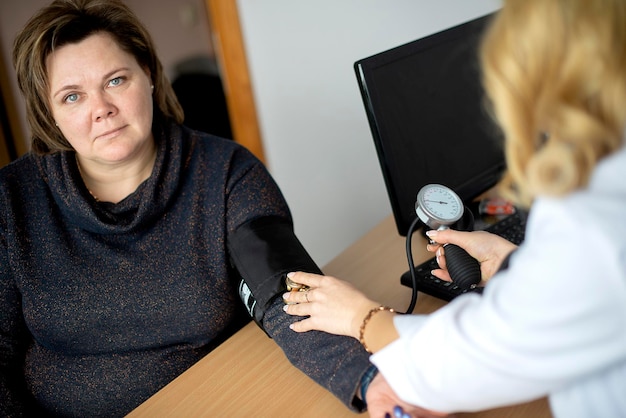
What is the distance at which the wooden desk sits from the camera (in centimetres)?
103

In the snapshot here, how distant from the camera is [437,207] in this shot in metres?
1.19

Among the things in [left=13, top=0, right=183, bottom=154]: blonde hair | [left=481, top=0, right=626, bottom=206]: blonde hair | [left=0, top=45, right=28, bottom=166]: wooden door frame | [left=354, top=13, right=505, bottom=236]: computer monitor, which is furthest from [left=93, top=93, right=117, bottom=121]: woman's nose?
[left=0, top=45, right=28, bottom=166]: wooden door frame

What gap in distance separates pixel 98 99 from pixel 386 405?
33.5 inches

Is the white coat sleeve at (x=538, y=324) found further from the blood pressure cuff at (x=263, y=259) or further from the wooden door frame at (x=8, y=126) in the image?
the wooden door frame at (x=8, y=126)

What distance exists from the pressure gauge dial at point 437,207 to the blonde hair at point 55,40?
25.9 inches

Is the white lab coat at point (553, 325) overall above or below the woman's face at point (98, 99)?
below

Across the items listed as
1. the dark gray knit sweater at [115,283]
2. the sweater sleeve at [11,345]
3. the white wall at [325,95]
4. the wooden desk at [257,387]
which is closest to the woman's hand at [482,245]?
the wooden desk at [257,387]

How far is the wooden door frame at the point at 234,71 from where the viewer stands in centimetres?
235

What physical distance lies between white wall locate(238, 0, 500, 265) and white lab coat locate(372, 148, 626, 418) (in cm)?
160

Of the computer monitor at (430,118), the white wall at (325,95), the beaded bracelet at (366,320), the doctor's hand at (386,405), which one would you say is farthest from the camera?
the white wall at (325,95)

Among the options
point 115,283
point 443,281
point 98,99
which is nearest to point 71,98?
point 98,99

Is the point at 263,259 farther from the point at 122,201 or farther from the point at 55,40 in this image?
the point at 55,40

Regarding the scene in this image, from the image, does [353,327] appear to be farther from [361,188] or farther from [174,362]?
[361,188]

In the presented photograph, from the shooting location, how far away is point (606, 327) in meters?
0.66
